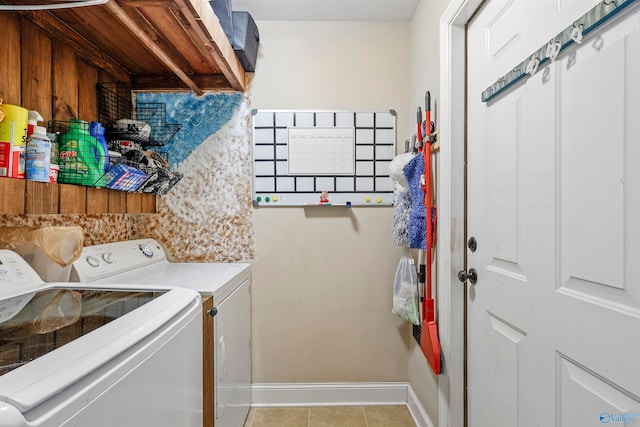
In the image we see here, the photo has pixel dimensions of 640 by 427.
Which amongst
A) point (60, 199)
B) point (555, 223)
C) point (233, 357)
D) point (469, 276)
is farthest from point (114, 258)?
point (555, 223)

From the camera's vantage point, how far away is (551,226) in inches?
37.1

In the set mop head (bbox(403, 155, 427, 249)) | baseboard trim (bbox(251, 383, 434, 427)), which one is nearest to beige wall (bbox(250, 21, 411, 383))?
baseboard trim (bbox(251, 383, 434, 427))

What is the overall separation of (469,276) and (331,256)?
0.94 meters

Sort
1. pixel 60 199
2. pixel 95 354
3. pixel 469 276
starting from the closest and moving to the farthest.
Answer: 1. pixel 95 354
2. pixel 60 199
3. pixel 469 276

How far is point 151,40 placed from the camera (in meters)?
1.47

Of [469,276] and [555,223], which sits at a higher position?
[555,223]

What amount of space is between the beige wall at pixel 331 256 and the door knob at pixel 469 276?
Result: 711mm

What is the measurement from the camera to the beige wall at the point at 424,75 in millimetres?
1664

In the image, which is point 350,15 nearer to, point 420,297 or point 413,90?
point 413,90

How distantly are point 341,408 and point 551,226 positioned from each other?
1.76 meters

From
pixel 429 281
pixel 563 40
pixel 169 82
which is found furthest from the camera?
pixel 169 82

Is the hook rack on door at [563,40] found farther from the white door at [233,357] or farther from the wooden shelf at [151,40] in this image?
the white door at [233,357]

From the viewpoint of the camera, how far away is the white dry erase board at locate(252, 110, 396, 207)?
2.15 m

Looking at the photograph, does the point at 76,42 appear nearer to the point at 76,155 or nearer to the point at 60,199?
the point at 76,155
